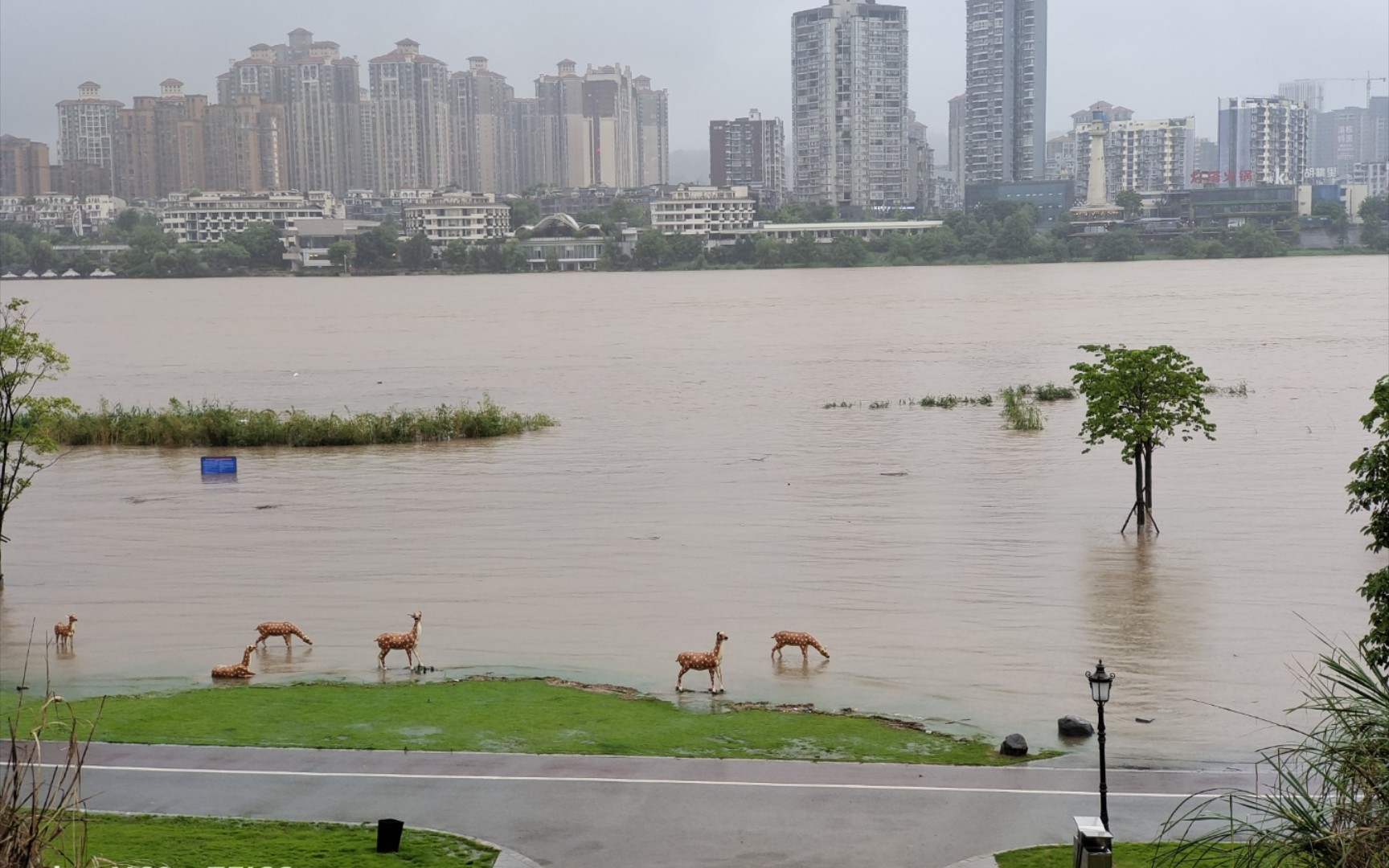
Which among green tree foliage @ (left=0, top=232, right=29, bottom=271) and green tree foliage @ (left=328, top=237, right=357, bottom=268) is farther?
green tree foliage @ (left=0, top=232, right=29, bottom=271)

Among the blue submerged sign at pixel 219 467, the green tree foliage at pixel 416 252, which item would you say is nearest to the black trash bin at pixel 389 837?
the blue submerged sign at pixel 219 467

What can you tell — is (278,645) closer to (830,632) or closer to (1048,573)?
(830,632)

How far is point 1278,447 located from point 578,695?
26503mm

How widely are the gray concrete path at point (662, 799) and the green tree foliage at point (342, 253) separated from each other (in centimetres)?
14059

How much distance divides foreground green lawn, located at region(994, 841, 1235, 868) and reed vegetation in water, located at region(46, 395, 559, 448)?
104 feet

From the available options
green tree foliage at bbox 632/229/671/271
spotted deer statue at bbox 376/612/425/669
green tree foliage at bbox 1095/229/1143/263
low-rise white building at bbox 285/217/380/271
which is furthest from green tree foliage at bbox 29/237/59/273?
spotted deer statue at bbox 376/612/425/669

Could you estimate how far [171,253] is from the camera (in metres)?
154

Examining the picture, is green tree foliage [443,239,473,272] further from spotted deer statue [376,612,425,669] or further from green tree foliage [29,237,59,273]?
spotted deer statue [376,612,425,669]

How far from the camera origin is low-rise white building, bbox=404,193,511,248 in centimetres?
16212

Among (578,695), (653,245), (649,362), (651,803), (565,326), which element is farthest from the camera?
(653,245)

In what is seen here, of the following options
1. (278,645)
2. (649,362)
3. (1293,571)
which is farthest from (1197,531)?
(649,362)

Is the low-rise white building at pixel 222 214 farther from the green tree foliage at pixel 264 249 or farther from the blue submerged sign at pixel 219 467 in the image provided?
the blue submerged sign at pixel 219 467

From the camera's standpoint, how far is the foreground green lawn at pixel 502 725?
45.6 ft

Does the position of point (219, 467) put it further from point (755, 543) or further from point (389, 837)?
point (389, 837)
